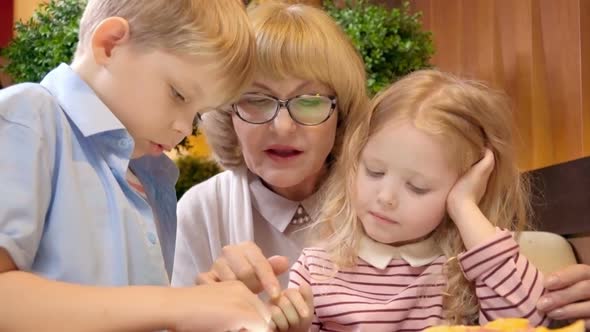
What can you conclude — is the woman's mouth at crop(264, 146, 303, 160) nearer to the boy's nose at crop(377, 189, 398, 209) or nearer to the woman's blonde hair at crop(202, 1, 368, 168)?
the woman's blonde hair at crop(202, 1, 368, 168)

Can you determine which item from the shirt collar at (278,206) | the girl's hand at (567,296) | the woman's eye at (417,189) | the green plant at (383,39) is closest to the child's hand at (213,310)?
the woman's eye at (417,189)

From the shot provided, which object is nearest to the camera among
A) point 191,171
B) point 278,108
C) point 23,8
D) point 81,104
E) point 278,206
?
point 81,104

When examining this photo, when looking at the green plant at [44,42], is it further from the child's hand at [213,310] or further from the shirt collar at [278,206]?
the child's hand at [213,310]

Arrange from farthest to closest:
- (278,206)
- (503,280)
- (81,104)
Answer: (278,206)
(503,280)
(81,104)

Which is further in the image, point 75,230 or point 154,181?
point 154,181

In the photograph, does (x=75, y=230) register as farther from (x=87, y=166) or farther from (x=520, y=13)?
(x=520, y=13)

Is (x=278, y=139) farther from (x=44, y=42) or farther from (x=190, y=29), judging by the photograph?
(x=44, y=42)

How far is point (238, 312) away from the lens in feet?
2.89

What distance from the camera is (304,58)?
1397 millimetres

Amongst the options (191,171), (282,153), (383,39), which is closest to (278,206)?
(282,153)

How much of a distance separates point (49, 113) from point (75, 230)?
15 centimetres

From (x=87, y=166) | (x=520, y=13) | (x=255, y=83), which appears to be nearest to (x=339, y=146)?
(x=255, y=83)

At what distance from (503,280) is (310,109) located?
18.6 inches

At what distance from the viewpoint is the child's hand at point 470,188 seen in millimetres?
1191
